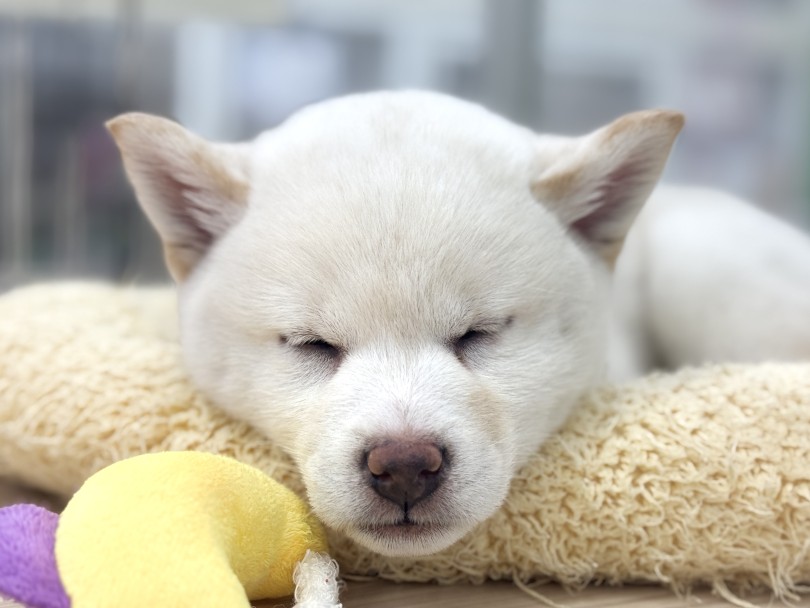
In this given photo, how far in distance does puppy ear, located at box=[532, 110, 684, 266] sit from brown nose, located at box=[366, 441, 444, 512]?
614 millimetres

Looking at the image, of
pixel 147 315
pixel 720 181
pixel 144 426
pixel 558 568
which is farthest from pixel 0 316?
pixel 720 181

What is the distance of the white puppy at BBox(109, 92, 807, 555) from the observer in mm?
1320

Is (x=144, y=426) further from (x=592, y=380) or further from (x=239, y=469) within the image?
(x=592, y=380)

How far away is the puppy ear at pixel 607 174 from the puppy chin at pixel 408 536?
65cm

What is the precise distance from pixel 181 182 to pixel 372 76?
2644 millimetres

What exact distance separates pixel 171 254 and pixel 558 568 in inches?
36.4

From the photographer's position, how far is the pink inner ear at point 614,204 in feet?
5.57

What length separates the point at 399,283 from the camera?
1.41 metres

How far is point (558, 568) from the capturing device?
1.46 meters

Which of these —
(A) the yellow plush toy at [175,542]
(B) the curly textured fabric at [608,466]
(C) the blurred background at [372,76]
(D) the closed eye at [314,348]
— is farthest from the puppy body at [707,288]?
(C) the blurred background at [372,76]

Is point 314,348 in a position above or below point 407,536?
above

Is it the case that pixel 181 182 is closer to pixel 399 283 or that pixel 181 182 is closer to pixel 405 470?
pixel 399 283

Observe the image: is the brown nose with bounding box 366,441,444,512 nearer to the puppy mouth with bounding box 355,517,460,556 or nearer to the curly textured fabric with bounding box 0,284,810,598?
the puppy mouth with bounding box 355,517,460,556

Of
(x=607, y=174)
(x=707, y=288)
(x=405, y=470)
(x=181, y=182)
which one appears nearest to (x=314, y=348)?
(x=405, y=470)
